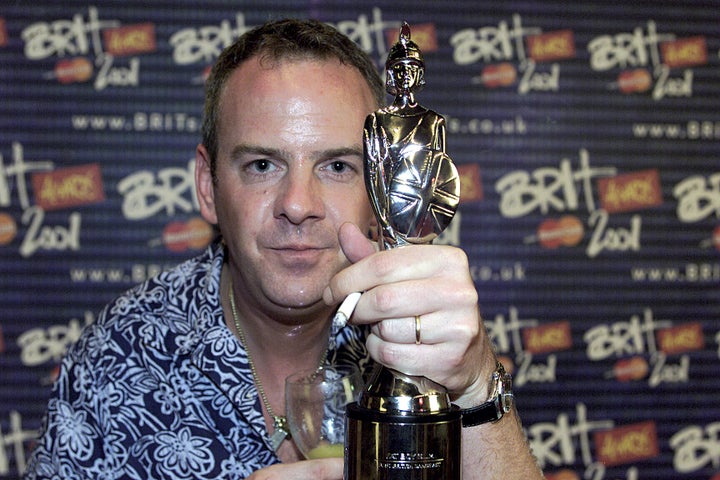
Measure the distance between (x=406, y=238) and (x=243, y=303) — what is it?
3.10 feet

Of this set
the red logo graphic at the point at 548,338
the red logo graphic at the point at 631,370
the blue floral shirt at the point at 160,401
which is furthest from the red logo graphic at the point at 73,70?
the red logo graphic at the point at 631,370

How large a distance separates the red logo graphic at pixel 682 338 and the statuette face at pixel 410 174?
2143 millimetres

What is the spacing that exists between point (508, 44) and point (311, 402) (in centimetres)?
174

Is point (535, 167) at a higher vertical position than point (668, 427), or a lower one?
higher

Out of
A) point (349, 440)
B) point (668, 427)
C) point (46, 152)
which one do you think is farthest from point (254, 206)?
point (668, 427)

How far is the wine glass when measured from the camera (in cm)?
117

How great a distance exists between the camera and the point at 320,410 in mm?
1174

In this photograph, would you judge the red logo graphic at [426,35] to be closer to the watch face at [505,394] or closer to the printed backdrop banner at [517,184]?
the printed backdrop banner at [517,184]

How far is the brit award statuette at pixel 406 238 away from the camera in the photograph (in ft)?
2.31

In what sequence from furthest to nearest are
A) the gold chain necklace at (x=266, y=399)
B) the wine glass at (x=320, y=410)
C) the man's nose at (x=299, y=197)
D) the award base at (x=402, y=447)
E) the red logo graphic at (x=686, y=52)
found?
the red logo graphic at (x=686, y=52)
the gold chain necklace at (x=266, y=399)
the man's nose at (x=299, y=197)
the wine glass at (x=320, y=410)
the award base at (x=402, y=447)

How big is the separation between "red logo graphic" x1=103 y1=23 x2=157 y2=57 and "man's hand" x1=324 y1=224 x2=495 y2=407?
1.86 meters

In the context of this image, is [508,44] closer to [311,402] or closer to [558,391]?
[558,391]

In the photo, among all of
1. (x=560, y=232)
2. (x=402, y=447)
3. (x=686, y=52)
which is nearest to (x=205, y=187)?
(x=402, y=447)

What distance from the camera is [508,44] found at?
262 centimetres
